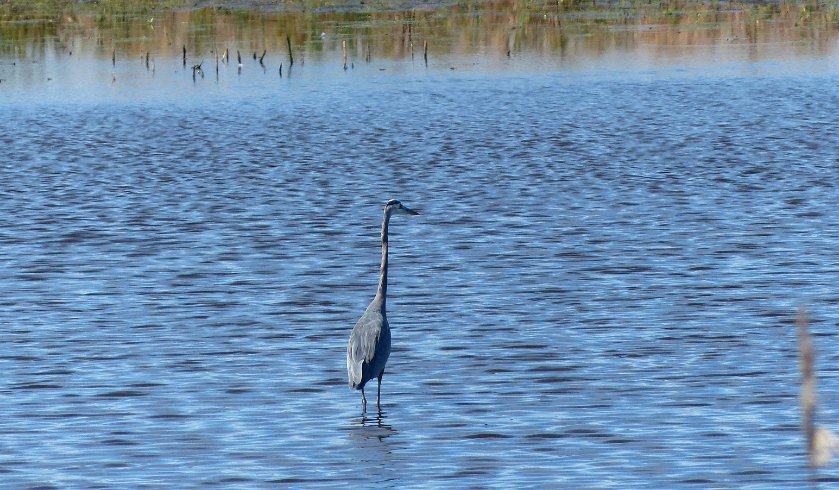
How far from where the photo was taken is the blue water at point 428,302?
11.0 meters

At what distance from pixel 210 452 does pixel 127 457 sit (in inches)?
24.9

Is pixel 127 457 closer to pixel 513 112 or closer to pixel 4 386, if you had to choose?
pixel 4 386

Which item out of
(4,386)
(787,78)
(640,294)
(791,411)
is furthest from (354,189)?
(787,78)

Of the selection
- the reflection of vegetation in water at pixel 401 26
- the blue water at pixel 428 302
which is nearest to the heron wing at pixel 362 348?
the blue water at pixel 428 302

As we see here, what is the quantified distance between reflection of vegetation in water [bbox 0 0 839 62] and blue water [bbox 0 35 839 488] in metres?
20.8

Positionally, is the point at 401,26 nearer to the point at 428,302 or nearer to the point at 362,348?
the point at 428,302

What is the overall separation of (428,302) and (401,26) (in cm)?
4895

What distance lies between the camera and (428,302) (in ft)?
56.1

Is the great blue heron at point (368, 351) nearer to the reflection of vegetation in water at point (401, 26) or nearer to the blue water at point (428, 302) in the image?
the blue water at point (428, 302)

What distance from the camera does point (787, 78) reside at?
157 ft

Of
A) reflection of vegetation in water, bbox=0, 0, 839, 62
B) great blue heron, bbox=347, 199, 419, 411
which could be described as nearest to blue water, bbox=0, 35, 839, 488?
great blue heron, bbox=347, 199, 419, 411

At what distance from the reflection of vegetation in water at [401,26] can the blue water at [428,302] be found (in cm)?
2081

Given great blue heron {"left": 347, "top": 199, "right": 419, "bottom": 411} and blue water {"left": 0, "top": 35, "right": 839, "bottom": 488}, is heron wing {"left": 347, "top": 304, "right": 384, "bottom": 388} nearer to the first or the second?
great blue heron {"left": 347, "top": 199, "right": 419, "bottom": 411}

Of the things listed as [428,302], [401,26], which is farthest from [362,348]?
[401,26]
